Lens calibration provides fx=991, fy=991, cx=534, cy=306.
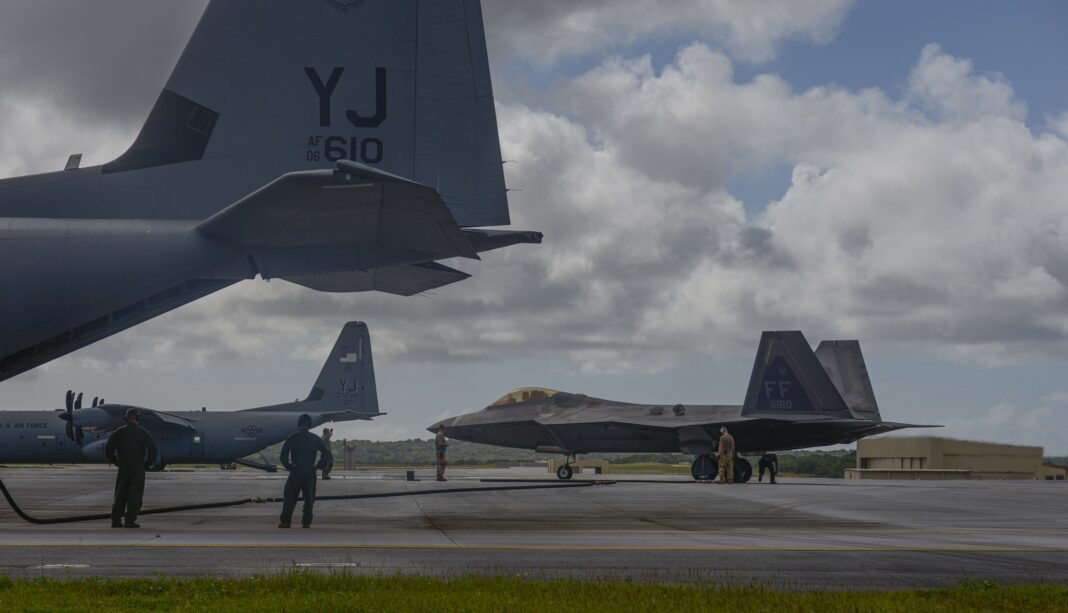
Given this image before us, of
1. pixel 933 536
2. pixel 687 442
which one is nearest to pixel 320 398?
pixel 687 442

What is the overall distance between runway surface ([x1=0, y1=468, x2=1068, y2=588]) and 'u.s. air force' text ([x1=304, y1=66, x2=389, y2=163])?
231 inches

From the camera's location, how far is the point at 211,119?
1556 cm

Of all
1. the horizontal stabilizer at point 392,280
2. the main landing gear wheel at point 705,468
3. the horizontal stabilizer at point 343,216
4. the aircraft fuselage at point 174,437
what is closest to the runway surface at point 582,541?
the horizontal stabilizer at point 392,280

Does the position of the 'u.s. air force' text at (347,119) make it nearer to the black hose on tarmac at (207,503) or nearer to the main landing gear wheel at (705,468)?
the black hose on tarmac at (207,503)

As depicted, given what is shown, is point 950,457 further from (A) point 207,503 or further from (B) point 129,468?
(B) point 129,468

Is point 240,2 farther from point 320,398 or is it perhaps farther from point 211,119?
point 320,398

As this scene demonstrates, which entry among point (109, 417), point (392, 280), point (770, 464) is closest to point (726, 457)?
point (770, 464)

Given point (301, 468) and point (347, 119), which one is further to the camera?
point (347, 119)

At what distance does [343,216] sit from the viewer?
1377cm

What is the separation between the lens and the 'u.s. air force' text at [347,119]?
627 inches

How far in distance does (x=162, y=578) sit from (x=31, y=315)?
7156mm

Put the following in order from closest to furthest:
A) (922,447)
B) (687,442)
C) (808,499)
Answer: (808,499), (687,442), (922,447)

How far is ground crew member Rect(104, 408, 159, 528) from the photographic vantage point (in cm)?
1418

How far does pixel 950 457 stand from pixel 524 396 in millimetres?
33235
